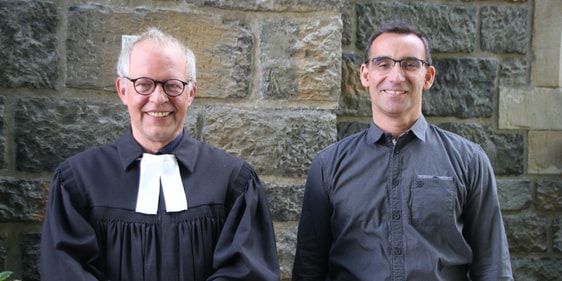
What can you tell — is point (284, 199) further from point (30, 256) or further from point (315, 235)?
point (30, 256)

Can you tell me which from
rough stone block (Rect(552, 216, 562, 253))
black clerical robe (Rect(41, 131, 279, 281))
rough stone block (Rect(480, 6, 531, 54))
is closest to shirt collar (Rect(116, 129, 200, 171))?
black clerical robe (Rect(41, 131, 279, 281))

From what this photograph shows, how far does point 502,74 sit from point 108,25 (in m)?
2.47

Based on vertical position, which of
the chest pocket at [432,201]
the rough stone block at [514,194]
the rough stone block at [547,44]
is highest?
the rough stone block at [547,44]

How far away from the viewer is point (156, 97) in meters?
2.04

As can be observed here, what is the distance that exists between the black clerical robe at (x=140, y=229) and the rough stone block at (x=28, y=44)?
0.75 m

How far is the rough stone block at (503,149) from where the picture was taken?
12.5 ft

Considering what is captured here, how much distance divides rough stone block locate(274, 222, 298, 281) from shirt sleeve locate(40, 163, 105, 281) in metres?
1.03

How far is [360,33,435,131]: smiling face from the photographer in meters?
2.21

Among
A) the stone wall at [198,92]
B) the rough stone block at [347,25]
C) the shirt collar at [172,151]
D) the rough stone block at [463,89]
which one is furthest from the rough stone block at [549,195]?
the shirt collar at [172,151]

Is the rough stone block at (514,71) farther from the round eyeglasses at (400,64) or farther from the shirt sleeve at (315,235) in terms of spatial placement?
the shirt sleeve at (315,235)

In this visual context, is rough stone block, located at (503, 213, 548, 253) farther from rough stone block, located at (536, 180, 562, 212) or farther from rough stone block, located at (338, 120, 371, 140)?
rough stone block, located at (338, 120, 371, 140)

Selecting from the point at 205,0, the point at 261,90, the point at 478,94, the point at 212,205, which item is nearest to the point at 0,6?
the point at 205,0

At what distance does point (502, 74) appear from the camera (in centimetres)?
382

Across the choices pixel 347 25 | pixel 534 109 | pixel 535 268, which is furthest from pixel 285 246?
pixel 534 109
